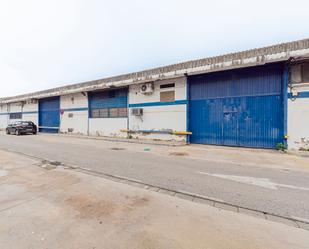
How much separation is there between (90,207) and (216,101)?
33.5 feet

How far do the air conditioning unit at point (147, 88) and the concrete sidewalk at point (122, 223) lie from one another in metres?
10.2

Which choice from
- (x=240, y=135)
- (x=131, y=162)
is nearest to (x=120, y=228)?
(x=131, y=162)

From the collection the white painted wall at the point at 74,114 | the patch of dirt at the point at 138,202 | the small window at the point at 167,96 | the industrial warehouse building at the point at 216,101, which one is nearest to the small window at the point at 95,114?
the industrial warehouse building at the point at 216,101

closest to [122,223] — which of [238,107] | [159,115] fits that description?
[238,107]

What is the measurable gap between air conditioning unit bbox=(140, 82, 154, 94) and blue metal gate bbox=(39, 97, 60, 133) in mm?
13194

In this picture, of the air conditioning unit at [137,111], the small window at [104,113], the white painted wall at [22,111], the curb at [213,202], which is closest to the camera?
the curb at [213,202]

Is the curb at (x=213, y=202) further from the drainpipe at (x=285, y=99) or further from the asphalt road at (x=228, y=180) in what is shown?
the drainpipe at (x=285, y=99)

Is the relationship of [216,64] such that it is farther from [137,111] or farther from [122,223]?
[122,223]

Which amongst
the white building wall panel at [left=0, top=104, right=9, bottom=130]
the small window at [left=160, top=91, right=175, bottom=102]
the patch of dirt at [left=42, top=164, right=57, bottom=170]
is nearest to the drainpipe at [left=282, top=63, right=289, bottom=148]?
the small window at [left=160, top=91, right=175, bottom=102]

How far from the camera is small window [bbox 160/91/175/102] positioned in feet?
43.0

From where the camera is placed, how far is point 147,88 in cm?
1382

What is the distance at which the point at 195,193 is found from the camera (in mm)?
4160

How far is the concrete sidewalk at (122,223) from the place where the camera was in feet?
7.98

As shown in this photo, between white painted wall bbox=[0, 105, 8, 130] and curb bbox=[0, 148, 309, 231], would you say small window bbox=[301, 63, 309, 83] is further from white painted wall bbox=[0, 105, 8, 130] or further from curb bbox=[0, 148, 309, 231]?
white painted wall bbox=[0, 105, 8, 130]
